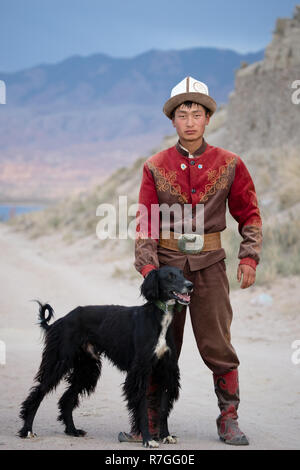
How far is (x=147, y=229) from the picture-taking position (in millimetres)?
4793

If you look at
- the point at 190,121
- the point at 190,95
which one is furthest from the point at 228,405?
the point at 190,95

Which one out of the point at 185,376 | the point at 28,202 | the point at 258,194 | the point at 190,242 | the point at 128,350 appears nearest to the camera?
the point at 128,350

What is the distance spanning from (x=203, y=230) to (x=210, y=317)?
620mm

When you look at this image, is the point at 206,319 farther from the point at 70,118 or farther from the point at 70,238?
the point at 70,118

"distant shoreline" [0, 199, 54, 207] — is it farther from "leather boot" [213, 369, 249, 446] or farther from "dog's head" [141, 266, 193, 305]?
"dog's head" [141, 266, 193, 305]

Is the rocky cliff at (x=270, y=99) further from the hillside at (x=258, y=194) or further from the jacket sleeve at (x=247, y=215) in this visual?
the jacket sleeve at (x=247, y=215)

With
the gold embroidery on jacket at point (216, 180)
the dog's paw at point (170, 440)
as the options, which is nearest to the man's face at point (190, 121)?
the gold embroidery on jacket at point (216, 180)

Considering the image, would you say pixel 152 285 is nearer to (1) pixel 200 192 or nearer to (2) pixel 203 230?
(2) pixel 203 230

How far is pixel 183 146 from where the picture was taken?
4.95 meters

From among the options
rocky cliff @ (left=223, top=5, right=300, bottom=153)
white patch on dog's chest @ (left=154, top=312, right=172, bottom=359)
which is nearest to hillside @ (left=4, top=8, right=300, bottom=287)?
rocky cliff @ (left=223, top=5, right=300, bottom=153)

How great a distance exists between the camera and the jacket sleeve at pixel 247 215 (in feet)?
16.1

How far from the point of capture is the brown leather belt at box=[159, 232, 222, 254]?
4777mm

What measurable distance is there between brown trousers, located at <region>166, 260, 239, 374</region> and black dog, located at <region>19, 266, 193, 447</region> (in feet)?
1.19

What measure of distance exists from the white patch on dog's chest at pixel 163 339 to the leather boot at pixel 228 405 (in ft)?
2.16
